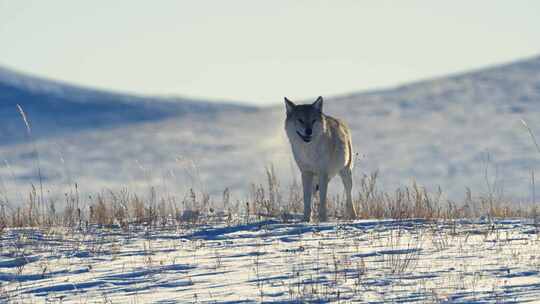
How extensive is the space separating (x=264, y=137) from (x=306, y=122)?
59118 mm

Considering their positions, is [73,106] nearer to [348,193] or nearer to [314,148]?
[348,193]

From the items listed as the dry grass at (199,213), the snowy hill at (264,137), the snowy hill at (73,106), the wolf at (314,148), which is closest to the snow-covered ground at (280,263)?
the dry grass at (199,213)

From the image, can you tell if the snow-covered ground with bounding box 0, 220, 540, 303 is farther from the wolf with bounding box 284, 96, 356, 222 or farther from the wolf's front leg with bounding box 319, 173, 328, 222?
the wolf with bounding box 284, 96, 356, 222

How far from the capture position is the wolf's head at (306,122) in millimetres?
11625

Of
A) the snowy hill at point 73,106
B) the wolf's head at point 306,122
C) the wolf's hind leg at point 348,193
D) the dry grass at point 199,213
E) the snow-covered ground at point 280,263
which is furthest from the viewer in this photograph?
the snowy hill at point 73,106

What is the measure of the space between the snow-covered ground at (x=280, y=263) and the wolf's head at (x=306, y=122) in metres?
1.49

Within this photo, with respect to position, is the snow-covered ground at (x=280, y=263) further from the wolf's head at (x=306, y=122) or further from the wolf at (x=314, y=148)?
the wolf's head at (x=306, y=122)

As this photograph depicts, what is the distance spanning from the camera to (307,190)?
11.8 m

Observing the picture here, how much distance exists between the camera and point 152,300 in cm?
699

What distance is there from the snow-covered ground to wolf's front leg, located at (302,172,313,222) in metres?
0.99

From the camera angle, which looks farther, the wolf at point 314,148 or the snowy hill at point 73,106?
the snowy hill at point 73,106

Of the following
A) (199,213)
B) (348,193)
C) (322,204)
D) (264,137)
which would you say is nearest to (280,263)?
(322,204)

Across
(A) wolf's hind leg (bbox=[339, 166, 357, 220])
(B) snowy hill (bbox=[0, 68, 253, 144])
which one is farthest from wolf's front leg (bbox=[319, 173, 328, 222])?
(B) snowy hill (bbox=[0, 68, 253, 144])

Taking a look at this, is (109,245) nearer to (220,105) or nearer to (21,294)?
(21,294)
